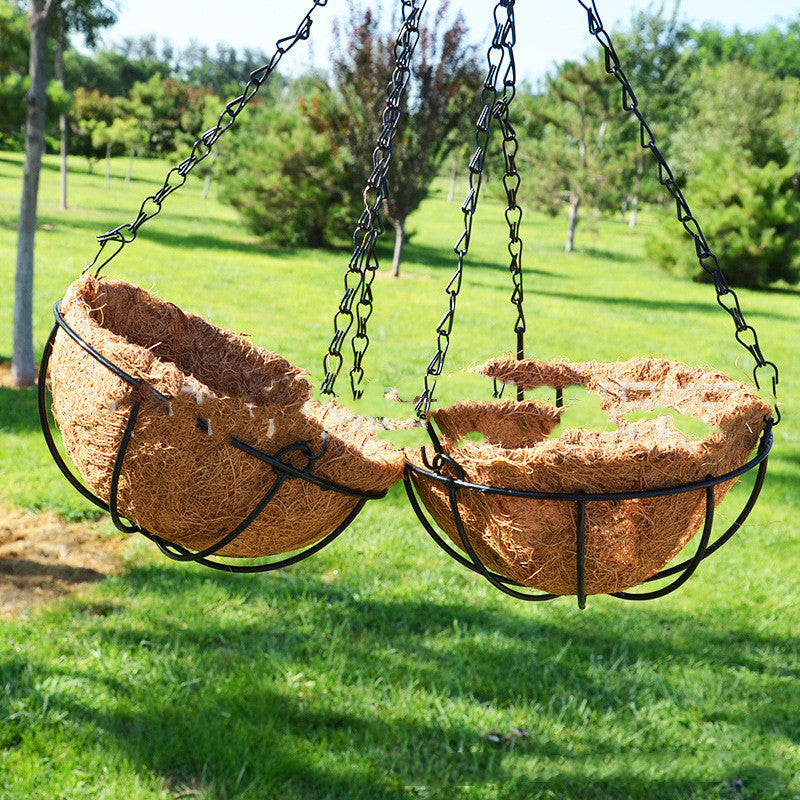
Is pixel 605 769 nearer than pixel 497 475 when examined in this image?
No

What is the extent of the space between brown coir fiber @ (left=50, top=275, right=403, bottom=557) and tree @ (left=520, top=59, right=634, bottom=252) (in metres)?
20.0

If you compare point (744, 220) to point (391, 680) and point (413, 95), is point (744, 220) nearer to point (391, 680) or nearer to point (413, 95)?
point (413, 95)

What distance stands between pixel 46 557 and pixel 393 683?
1.90 m

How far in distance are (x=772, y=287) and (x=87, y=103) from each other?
23.1m

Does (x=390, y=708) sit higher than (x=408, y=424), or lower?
lower

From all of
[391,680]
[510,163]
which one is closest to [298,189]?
[391,680]

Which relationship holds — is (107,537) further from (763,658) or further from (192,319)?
(763,658)

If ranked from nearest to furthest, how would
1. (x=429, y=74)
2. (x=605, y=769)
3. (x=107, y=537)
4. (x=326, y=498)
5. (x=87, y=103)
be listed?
(x=326, y=498) < (x=605, y=769) < (x=107, y=537) < (x=429, y=74) < (x=87, y=103)

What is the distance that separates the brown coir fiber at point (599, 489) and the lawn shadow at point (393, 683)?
62.2 inches

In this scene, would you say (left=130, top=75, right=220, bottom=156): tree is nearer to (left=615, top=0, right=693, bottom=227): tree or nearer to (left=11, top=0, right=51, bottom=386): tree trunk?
(left=615, top=0, right=693, bottom=227): tree

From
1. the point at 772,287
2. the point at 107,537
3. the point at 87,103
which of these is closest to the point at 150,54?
the point at 87,103

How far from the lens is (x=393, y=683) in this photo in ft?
11.3

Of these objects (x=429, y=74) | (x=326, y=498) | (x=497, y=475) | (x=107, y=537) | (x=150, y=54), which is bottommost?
(x=107, y=537)

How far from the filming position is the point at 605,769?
305cm
